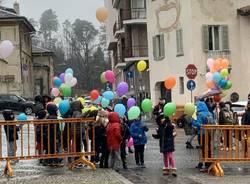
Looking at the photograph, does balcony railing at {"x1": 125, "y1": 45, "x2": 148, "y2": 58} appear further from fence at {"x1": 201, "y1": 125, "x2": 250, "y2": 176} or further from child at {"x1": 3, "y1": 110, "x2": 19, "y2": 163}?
fence at {"x1": 201, "y1": 125, "x2": 250, "y2": 176}

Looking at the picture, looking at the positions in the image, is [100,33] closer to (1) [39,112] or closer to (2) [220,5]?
(2) [220,5]

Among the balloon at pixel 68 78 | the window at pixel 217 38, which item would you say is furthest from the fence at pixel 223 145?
the window at pixel 217 38

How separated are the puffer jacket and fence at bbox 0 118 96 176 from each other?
1.45 feet

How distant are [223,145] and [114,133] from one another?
117 inches

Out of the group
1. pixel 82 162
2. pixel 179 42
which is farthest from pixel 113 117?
pixel 179 42

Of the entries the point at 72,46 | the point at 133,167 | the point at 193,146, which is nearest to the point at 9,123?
the point at 133,167

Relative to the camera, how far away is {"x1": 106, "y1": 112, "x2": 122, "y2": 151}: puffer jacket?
17.1m

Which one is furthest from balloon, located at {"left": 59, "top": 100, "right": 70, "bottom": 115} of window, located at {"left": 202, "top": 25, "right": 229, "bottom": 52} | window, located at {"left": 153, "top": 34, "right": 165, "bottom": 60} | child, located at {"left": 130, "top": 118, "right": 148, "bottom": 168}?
window, located at {"left": 153, "top": 34, "right": 165, "bottom": 60}

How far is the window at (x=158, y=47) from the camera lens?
4122 centimetres

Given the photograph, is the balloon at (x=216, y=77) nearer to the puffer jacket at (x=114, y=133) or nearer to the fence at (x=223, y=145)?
the fence at (x=223, y=145)

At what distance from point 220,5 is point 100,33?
67029 mm

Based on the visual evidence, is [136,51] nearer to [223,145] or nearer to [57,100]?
[57,100]

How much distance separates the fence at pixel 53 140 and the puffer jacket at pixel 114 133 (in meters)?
0.44

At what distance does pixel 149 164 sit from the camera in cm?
1820
